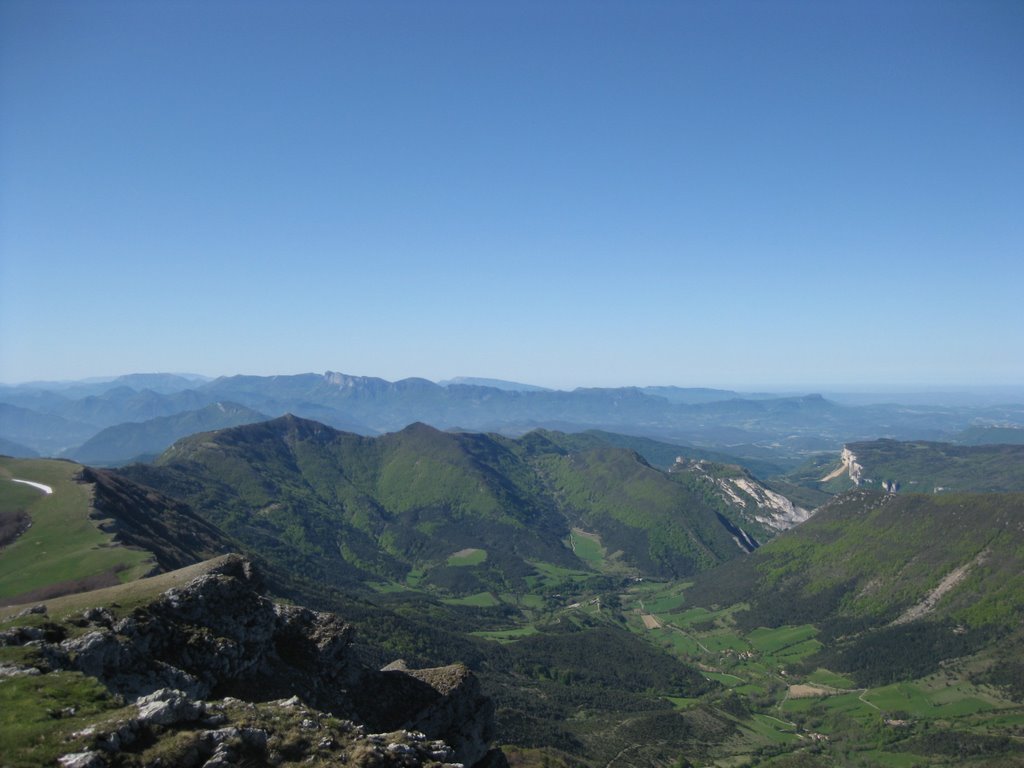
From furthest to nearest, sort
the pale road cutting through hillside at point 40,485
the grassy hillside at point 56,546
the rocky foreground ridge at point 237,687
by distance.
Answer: the pale road cutting through hillside at point 40,485 < the grassy hillside at point 56,546 < the rocky foreground ridge at point 237,687

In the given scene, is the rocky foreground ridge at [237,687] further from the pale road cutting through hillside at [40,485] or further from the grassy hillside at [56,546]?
the pale road cutting through hillside at [40,485]

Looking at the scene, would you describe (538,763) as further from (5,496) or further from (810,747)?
(5,496)

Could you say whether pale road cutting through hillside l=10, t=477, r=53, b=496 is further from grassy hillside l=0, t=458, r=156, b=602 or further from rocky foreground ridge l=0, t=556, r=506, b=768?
rocky foreground ridge l=0, t=556, r=506, b=768

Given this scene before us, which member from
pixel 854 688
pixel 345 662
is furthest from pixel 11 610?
pixel 854 688

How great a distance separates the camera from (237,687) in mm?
37594

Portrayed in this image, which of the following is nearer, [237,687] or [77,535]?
[237,687]

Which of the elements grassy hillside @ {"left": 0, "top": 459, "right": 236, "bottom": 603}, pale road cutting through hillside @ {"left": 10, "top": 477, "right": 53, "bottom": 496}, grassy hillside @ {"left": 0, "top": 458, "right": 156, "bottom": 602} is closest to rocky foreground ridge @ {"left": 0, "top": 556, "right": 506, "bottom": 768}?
grassy hillside @ {"left": 0, "top": 459, "right": 236, "bottom": 603}

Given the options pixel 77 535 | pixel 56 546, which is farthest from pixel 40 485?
pixel 56 546

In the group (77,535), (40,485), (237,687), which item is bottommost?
(77,535)

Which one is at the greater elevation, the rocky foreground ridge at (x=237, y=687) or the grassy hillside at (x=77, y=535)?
the rocky foreground ridge at (x=237, y=687)

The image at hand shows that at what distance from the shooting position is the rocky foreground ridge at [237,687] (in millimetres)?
24578

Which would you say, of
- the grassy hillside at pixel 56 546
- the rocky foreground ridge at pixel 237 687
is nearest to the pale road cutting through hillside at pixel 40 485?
the grassy hillside at pixel 56 546

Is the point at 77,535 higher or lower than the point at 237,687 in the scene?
lower

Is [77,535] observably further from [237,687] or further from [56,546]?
[237,687]
